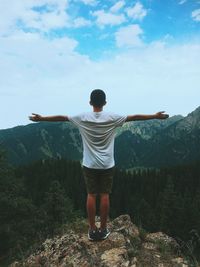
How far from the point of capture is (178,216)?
6538cm

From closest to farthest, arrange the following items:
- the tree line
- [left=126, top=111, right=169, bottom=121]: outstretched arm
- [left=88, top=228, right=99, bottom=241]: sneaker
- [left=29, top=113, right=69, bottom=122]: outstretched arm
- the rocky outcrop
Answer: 1. [left=126, top=111, right=169, bottom=121]: outstretched arm
2. the rocky outcrop
3. [left=29, top=113, right=69, bottom=122]: outstretched arm
4. [left=88, top=228, right=99, bottom=241]: sneaker
5. the tree line

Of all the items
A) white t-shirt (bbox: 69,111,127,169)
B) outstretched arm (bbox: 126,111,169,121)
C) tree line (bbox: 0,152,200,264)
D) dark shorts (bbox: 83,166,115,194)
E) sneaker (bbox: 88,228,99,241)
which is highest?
outstretched arm (bbox: 126,111,169,121)

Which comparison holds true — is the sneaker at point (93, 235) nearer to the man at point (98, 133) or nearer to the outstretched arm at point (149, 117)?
the man at point (98, 133)

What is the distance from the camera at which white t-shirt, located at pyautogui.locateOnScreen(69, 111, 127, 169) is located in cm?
850

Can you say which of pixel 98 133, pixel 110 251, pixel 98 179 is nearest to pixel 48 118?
pixel 98 133

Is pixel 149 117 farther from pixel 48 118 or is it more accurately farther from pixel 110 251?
pixel 110 251

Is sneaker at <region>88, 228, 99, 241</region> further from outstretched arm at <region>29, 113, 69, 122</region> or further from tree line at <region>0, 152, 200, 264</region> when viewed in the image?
outstretched arm at <region>29, 113, 69, 122</region>

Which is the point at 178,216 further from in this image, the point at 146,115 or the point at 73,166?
the point at 73,166

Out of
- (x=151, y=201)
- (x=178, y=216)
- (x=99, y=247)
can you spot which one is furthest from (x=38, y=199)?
(x=99, y=247)

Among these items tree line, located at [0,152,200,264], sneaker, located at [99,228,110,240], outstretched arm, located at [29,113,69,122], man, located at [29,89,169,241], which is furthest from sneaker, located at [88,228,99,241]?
outstretched arm, located at [29,113,69,122]

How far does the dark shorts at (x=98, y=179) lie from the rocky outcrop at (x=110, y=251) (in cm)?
135

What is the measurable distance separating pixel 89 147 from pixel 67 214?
38505 millimetres

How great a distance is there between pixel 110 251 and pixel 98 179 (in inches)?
64.9

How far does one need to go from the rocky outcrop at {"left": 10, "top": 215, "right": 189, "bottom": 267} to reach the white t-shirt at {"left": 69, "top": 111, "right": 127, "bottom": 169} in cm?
198
